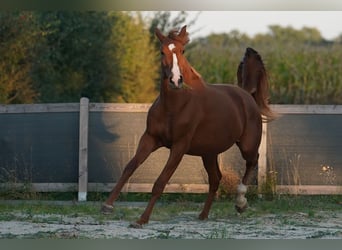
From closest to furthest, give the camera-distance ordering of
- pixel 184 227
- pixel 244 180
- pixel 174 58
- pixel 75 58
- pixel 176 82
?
pixel 176 82
pixel 174 58
pixel 184 227
pixel 244 180
pixel 75 58

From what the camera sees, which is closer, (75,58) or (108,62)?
(75,58)

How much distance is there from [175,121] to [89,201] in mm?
3514

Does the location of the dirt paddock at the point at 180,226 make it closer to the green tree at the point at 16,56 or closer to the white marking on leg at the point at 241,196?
the white marking on leg at the point at 241,196

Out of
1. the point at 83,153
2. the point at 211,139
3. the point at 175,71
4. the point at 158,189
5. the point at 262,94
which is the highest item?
the point at 175,71

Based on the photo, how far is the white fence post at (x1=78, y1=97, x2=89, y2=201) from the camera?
10.4 meters

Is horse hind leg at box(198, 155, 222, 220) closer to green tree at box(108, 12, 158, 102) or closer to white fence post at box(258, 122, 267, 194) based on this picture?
white fence post at box(258, 122, 267, 194)

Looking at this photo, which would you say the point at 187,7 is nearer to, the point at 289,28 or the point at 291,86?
the point at 291,86

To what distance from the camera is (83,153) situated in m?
10.4

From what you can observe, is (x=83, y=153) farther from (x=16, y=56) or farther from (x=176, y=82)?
(x=16, y=56)

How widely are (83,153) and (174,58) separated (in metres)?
4.19

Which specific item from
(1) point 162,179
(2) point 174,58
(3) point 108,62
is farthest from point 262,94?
(3) point 108,62

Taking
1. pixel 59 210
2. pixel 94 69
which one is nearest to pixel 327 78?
pixel 94 69

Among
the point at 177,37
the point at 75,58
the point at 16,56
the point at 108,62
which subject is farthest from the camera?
the point at 108,62

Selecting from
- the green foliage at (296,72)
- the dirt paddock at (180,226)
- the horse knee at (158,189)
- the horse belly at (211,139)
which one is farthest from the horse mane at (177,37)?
the green foliage at (296,72)
